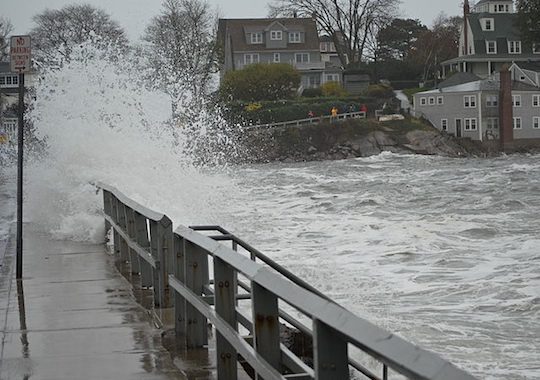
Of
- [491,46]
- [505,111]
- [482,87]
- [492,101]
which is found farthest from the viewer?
[491,46]

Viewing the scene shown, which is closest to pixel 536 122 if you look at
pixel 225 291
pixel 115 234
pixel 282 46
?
pixel 282 46

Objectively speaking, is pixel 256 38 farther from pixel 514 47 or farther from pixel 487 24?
pixel 514 47

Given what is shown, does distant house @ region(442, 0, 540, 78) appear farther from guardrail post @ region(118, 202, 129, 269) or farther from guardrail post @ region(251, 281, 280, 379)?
guardrail post @ region(251, 281, 280, 379)

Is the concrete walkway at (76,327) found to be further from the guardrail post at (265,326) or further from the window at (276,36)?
the window at (276,36)

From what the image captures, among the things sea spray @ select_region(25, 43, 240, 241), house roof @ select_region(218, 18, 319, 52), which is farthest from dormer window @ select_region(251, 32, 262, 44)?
sea spray @ select_region(25, 43, 240, 241)

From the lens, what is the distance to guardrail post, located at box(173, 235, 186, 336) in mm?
8005

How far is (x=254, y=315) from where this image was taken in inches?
203

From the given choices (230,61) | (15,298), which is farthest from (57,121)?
(230,61)

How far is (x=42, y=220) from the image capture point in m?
20.1

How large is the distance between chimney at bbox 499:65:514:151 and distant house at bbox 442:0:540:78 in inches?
440

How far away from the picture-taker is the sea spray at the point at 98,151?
67.7 feet

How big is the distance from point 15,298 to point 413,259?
33.6 feet

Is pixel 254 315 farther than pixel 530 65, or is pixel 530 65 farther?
pixel 530 65

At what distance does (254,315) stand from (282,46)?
325 ft
